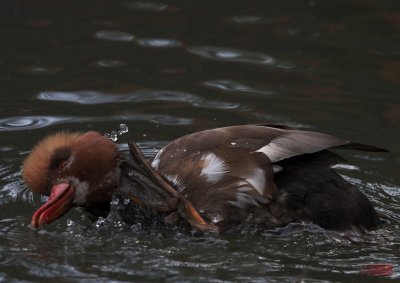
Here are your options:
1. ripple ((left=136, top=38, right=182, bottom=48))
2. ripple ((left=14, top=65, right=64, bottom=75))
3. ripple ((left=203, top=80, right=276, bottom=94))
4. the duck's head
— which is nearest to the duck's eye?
the duck's head

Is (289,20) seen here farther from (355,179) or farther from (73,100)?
(355,179)

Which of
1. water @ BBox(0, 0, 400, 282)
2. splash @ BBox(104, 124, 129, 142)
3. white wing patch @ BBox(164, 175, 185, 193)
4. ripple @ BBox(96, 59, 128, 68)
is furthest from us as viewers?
ripple @ BBox(96, 59, 128, 68)

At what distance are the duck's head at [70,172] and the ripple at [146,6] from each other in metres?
3.75

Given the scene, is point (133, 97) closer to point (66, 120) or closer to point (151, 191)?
point (66, 120)

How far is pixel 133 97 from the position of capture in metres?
7.39

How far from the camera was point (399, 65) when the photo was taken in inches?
309

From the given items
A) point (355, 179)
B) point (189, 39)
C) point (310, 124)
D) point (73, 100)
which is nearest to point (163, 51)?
point (189, 39)

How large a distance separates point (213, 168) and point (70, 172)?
0.75 meters

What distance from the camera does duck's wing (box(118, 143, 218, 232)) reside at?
16.5 ft

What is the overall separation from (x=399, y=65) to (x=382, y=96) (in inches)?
22.6

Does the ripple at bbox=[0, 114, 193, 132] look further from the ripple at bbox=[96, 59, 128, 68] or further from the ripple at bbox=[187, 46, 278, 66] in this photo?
the ripple at bbox=[187, 46, 278, 66]

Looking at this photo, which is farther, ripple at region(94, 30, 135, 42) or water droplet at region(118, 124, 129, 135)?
ripple at region(94, 30, 135, 42)

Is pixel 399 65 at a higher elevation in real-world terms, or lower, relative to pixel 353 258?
higher

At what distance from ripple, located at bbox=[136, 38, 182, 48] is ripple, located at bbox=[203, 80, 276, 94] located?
2.63 ft
